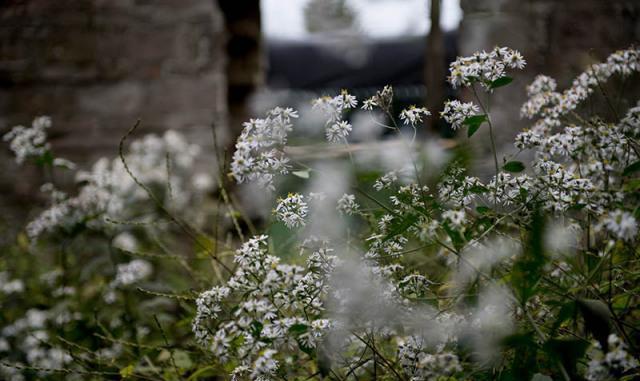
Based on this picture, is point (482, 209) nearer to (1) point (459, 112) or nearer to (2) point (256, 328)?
(1) point (459, 112)

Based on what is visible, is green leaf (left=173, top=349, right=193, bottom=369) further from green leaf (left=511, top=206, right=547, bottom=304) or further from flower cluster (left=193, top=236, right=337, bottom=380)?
green leaf (left=511, top=206, right=547, bottom=304)

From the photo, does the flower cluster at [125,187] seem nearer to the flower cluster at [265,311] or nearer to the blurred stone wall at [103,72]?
the blurred stone wall at [103,72]

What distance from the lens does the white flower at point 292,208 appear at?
82 cm

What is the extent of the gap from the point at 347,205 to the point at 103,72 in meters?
1.92

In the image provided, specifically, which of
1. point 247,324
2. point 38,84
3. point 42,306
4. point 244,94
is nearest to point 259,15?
point 244,94

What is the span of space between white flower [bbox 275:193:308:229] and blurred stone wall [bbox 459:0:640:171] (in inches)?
61.3

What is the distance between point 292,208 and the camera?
2.72 ft

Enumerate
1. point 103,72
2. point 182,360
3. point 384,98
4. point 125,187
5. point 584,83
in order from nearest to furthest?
point 384,98, point 584,83, point 182,360, point 125,187, point 103,72

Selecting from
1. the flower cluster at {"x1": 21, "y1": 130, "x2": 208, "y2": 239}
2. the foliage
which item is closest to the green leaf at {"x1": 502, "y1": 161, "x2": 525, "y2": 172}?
the foliage

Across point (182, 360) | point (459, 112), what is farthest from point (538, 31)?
point (182, 360)

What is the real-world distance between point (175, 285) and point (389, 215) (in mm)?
1127

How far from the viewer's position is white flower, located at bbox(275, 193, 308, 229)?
0.82m

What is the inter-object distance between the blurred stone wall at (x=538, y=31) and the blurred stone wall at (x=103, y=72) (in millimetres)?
1063

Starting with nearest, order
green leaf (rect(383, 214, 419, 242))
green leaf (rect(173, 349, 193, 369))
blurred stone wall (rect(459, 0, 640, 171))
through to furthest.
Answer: green leaf (rect(383, 214, 419, 242)) < green leaf (rect(173, 349, 193, 369)) < blurred stone wall (rect(459, 0, 640, 171))
